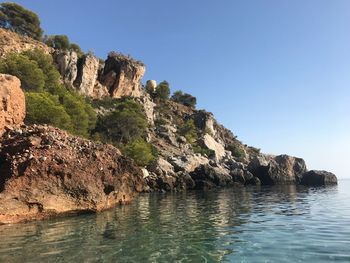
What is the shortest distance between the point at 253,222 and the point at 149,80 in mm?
120278

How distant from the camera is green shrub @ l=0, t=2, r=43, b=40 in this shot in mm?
92775

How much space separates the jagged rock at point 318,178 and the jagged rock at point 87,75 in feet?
187

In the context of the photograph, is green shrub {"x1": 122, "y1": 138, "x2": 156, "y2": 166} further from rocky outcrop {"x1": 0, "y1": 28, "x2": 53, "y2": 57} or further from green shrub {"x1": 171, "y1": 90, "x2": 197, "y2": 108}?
green shrub {"x1": 171, "y1": 90, "x2": 197, "y2": 108}

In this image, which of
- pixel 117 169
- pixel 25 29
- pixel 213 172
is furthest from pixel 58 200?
pixel 25 29

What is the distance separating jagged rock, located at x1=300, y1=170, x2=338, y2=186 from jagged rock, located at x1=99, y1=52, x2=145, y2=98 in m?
52.6

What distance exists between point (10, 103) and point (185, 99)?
399ft

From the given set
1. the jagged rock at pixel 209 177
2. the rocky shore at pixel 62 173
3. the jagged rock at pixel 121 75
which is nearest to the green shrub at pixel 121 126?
the rocky shore at pixel 62 173

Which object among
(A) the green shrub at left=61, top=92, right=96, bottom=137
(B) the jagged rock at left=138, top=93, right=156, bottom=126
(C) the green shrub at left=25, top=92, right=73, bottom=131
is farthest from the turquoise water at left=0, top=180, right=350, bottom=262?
(B) the jagged rock at left=138, top=93, right=156, bottom=126

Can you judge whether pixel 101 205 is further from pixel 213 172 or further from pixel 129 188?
pixel 213 172

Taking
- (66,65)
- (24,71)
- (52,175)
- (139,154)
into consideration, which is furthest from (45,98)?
(66,65)

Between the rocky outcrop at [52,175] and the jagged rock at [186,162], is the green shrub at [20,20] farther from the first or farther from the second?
the rocky outcrop at [52,175]

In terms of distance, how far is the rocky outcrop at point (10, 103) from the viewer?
27.2m

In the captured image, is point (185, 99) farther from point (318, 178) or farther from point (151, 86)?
point (318, 178)

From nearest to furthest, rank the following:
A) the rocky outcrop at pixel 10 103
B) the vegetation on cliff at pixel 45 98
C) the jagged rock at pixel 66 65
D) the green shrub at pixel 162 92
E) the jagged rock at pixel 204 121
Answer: the rocky outcrop at pixel 10 103, the vegetation on cliff at pixel 45 98, the jagged rock at pixel 66 65, the jagged rock at pixel 204 121, the green shrub at pixel 162 92
